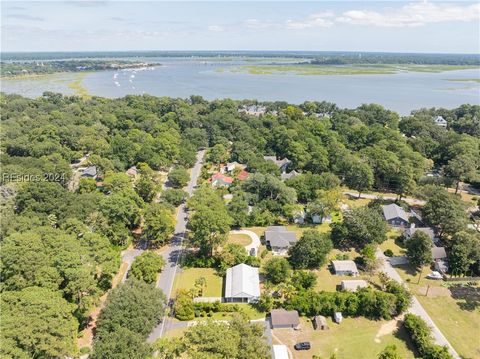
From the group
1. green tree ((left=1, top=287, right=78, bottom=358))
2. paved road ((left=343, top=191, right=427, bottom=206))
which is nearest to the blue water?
paved road ((left=343, top=191, right=427, bottom=206))

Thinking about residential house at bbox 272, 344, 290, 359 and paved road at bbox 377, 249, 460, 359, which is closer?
residential house at bbox 272, 344, 290, 359

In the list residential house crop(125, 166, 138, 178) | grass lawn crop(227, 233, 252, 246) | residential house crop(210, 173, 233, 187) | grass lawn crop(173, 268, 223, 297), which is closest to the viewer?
grass lawn crop(173, 268, 223, 297)

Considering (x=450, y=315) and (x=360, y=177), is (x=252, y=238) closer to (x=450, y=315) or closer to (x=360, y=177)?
(x=360, y=177)

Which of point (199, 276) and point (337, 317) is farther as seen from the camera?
point (199, 276)

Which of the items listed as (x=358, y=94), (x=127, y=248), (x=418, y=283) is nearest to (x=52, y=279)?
(x=127, y=248)

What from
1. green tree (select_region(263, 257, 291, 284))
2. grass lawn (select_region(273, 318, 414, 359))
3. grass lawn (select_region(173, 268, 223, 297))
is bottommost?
grass lawn (select_region(273, 318, 414, 359))

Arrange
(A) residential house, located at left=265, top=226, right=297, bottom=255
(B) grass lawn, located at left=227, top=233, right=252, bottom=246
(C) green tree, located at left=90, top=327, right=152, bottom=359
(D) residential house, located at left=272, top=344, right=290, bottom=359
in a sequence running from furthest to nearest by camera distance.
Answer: (B) grass lawn, located at left=227, top=233, right=252, bottom=246
(A) residential house, located at left=265, top=226, right=297, bottom=255
(D) residential house, located at left=272, top=344, right=290, bottom=359
(C) green tree, located at left=90, top=327, right=152, bottom=359

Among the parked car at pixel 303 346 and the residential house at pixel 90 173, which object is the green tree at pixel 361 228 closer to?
the parked car at pixel 303 346

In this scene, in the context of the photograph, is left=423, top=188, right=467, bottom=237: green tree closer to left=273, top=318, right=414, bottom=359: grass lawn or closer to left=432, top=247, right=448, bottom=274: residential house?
left=432, top=247, right=448, bottom=274: residential house

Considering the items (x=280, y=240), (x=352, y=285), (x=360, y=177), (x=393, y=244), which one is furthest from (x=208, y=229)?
(x=360, y=177)
